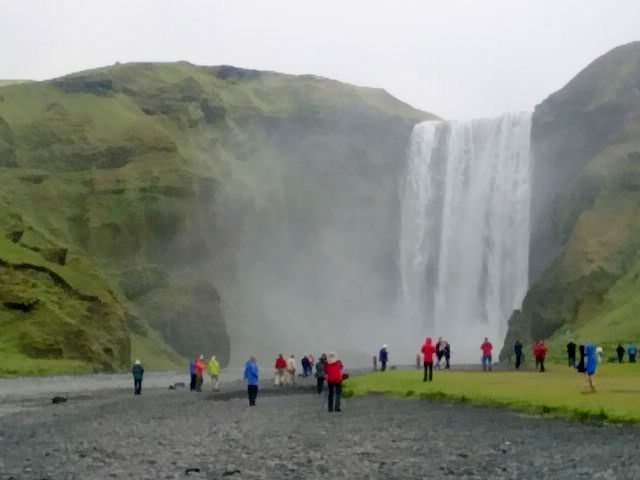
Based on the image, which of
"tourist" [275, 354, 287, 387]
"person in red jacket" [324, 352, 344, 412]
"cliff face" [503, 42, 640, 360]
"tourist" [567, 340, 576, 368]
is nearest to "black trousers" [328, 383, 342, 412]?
"person in red jacket" [324, 352, 344, 412]

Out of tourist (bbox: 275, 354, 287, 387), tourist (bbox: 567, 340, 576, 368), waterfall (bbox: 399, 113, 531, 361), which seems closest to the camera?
tourist (bbox: 275, 354, 287, 387)

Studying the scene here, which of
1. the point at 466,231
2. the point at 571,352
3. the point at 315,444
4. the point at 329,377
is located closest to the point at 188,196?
the point at 466,231

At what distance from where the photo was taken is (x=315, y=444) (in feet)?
70.2

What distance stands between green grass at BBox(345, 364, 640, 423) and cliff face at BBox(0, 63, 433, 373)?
48.5m

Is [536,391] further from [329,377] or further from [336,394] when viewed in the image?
[329,377]

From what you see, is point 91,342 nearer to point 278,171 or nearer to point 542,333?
point 542,333

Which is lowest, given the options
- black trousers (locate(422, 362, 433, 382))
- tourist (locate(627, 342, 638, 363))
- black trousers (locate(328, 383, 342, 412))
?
black trousers (locate(328, 383, 342, 412))

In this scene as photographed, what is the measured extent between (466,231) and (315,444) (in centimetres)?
9145

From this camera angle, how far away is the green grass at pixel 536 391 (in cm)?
2561

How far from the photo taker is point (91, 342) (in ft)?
261

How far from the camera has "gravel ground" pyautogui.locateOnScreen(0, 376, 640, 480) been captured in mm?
16734

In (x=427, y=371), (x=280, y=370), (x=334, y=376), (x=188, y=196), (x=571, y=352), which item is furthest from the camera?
(x=188, y=196)

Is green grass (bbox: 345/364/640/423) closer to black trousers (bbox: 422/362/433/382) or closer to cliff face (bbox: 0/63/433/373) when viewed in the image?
black trousers (bbox: 422/362/433/382)

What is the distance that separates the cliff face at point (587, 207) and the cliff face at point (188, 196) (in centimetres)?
2782
